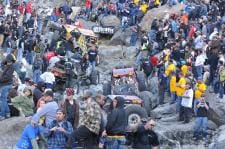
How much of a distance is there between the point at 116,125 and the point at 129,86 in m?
7.56

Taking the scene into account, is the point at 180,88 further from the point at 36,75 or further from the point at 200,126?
the point at 36,75

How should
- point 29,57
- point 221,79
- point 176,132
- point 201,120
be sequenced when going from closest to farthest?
point 201,120 → point 176,132 → point 221,79 → point 29,57

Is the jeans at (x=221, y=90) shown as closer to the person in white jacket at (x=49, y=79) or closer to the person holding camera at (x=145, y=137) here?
the person in white jacket at (x=49, y=79)

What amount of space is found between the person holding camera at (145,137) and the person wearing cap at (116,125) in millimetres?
528

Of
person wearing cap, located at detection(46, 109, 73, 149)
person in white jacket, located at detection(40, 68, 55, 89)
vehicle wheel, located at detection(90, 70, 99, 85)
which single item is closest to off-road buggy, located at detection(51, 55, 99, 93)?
vehicle wheel, located at detection(90, 70, 99, 85)

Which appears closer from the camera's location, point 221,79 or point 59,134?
point 59,134

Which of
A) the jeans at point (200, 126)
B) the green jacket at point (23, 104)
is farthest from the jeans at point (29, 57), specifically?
the jeans at point (200, 126)

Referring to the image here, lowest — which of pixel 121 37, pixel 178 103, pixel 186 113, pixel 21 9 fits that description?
A: pixel 186 113

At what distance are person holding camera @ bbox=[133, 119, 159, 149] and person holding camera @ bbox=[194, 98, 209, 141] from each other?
5527 millimetres

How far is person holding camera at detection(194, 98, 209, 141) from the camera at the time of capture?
662 inches

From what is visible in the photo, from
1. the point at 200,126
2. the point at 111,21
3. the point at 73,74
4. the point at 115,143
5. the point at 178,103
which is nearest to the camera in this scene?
the point at 115,143

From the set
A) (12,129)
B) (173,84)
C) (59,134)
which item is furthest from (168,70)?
(59,134)

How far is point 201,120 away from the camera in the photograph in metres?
17.0

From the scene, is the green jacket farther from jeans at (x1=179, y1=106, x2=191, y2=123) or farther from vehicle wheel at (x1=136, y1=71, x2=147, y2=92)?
vehicle wheel at (x1=136, y1=71, x2=147, y2=92)
